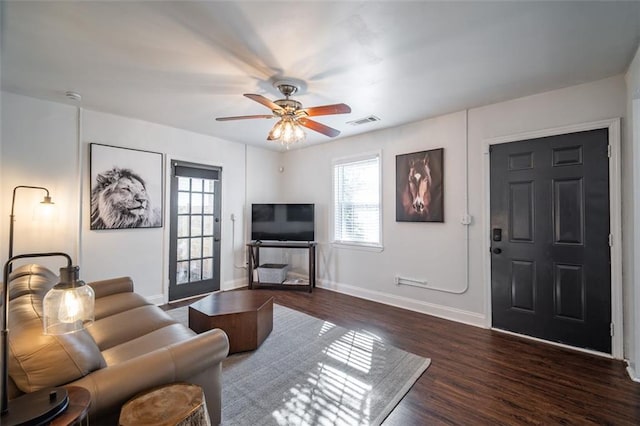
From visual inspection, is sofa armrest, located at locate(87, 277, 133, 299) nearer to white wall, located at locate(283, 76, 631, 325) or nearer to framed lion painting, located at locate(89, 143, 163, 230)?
framed lion painting, located at locate(89, 143, 163, 230)

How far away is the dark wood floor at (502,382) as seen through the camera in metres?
1.90

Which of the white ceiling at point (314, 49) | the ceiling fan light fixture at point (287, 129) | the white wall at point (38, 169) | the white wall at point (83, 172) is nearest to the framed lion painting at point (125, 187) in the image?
the white wall at point (83, 172)

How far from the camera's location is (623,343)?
2551 mm

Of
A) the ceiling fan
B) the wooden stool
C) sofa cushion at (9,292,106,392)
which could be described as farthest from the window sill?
sofa cushion at (9,292,106,392)

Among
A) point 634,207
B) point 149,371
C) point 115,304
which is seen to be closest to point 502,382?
point 634,207

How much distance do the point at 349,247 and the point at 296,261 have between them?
1.27m

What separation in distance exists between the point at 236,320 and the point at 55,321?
173 centimetres

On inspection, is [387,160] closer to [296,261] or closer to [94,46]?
[296,261]

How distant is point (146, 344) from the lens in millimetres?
1916

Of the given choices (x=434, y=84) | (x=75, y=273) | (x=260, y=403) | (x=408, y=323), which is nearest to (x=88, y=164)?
(x=75, y=273)

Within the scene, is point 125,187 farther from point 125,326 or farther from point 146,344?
point 146,344

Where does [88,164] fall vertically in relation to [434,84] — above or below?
below

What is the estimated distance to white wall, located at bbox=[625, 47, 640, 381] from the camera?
7.36ft

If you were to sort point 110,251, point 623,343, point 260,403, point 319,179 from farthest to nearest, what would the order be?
point 319,179 < point 110,251 < point 623,343 < point 260,403
